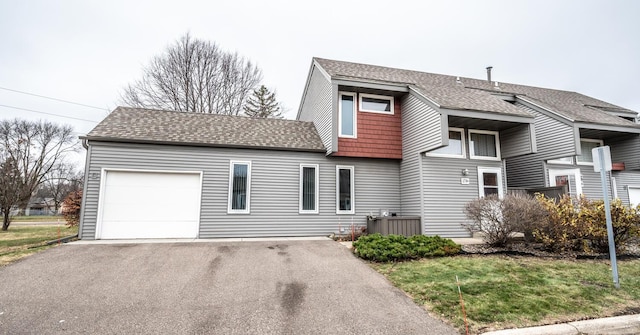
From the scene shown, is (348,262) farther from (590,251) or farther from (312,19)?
(312,19)

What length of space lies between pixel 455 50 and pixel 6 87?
97.2ft

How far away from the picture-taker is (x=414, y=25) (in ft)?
58.4

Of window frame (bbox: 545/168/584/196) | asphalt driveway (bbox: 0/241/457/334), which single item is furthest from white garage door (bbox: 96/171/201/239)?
window frame (bbox: 545/168/584/196)

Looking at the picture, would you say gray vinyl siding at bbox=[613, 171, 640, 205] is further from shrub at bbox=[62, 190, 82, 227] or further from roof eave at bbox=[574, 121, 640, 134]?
shrub at bbox=[62, 190, 82, 227]

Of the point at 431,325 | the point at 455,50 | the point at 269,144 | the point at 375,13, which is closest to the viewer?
the point at 431,325

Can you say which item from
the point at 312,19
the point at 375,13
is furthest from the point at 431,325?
the point at 312,19

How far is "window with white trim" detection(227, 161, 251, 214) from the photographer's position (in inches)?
365

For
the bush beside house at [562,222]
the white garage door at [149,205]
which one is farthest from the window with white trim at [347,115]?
the white garage door at [149,205]

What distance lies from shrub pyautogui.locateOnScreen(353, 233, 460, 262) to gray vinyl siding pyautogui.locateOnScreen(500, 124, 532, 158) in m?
5.15

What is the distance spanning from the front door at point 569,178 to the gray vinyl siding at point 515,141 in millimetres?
2654

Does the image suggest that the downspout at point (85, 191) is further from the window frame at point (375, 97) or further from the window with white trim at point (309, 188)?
the window frame at point (375, 97)

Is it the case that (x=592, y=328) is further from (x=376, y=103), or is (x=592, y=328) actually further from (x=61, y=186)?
(x=61, y=186)

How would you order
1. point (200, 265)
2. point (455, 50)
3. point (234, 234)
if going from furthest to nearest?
1. point (455, 50)
2. point (234, 234)
3. point (200, 265)

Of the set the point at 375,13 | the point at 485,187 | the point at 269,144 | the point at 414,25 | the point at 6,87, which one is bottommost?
the point at 485,187
